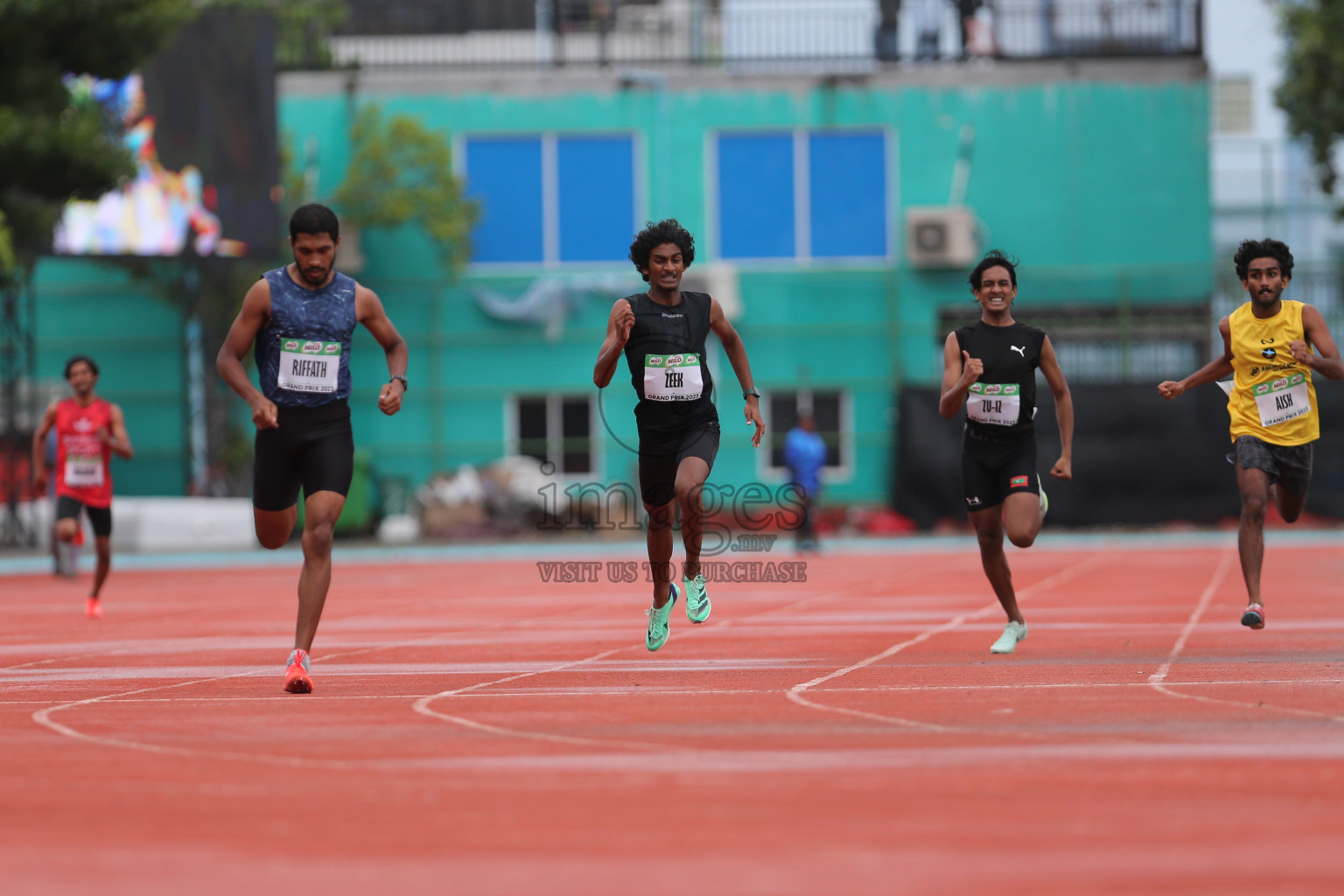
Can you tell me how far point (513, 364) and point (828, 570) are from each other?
12.7 meters

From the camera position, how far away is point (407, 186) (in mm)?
30516

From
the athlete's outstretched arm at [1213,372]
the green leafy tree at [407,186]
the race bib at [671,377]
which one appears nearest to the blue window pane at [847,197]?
the green leafy tree at [407,186]

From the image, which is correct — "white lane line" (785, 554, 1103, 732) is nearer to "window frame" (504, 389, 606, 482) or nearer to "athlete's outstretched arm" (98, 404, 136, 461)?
"athlete's outstretched arm" (98, 404, 136, 461)

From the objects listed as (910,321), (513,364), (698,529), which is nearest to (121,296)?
(513,364)

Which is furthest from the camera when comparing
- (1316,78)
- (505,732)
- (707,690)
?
(1316,78)

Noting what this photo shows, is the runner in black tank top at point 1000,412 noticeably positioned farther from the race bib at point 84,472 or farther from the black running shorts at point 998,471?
the race bib at point 84,472

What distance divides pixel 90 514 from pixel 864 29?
21.6 m

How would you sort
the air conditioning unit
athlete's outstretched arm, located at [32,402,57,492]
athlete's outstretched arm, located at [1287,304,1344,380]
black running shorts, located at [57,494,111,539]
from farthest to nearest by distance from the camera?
1. the air conditioning unit
2. athlete's outstretched arm, located at [32,402,57,492]
3. black running shorts, located at [57,494,111,539]
4. athlete's outstretched arm, located at [1287,304,1344,380]

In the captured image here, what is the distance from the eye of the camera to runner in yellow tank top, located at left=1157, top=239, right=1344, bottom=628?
985 centimetres

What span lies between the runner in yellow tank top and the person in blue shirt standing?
13561mm

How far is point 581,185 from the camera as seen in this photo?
3134cm

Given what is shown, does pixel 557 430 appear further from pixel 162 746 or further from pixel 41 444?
pixel 162 746

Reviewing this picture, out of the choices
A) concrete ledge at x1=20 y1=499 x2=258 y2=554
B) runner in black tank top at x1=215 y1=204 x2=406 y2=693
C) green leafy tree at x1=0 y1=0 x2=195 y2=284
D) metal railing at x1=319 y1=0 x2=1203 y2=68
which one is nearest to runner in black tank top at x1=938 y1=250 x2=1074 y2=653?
runner in black tank top at x1=215 y1=204 x2=406 y2=693

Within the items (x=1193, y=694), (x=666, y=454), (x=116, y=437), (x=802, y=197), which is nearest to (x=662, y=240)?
(x=666, y=454)
